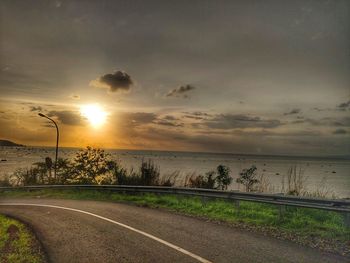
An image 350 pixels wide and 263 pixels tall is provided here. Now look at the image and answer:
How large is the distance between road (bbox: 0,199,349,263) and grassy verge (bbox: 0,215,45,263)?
0.94 ft

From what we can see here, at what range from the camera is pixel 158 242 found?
853cm

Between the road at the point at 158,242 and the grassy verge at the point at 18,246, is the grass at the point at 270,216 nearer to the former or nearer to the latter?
the road at the point at 158,242

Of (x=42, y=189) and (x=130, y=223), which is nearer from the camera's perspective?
(x=130, y=223)

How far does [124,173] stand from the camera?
83.5 ft

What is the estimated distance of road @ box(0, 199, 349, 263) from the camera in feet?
23.8

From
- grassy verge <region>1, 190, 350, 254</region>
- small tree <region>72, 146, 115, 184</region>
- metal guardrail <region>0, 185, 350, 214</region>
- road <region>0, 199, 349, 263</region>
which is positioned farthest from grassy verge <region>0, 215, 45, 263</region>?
small tree <region>72, 146, 115, 184</region>

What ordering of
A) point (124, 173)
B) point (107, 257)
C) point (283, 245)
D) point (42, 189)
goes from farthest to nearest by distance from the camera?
point (42, 189) < point (124, 173) < point (283, 245) < point (107, 257)

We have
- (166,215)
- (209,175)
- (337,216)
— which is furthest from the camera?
(209,175)

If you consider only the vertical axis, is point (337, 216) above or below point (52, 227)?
above

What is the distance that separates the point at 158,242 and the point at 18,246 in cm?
411

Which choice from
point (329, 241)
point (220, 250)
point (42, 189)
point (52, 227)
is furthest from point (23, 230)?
point (42, 189)

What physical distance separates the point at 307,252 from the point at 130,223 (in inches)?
236

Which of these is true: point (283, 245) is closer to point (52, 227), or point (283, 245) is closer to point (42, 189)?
point (52, 227)

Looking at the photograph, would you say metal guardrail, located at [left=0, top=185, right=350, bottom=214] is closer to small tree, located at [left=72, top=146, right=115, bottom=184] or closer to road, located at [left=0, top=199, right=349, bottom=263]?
road, located at [left=0, top=199, right=349, bottom=263]
